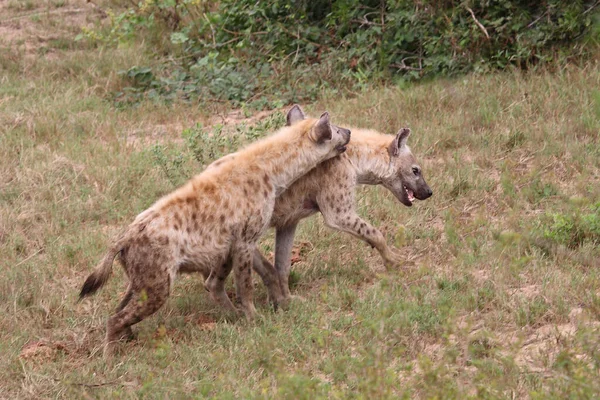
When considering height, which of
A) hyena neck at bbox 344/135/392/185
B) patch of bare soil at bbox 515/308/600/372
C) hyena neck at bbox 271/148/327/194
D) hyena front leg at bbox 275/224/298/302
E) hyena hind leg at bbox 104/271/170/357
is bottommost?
patch of bare soil at bbox 515/308/600/372

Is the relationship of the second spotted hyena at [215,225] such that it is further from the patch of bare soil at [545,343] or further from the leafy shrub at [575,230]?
the patch of bare soil at [545,343]

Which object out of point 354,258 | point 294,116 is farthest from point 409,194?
point 294,116

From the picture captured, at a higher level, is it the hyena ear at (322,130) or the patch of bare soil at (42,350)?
the hyena ear at (322,130)

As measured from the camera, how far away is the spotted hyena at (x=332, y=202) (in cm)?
630

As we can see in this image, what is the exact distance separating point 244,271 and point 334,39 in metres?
4.53

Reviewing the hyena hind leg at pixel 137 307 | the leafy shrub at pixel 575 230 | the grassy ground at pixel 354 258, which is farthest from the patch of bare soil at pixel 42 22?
the leafy shrub at pixel 575 230

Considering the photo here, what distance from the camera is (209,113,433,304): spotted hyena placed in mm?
6297

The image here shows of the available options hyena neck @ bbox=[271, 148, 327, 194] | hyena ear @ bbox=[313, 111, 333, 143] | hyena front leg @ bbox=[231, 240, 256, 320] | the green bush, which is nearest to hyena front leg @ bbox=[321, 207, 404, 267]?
hyena neck @ bbox=[271, 148, 327, 194]

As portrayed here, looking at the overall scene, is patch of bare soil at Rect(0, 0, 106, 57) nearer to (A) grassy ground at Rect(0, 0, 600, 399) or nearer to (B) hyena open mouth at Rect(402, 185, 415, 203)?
Result: (A) grassy ground at Rect(0, 0, 600, 399)

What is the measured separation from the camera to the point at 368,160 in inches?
258

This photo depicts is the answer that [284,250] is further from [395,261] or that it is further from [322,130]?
[322,130]

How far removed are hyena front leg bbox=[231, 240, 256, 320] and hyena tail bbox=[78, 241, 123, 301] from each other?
2.31ft

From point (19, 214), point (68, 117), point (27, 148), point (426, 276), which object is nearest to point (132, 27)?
point (68, 117)

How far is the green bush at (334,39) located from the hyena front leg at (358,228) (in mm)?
2975
